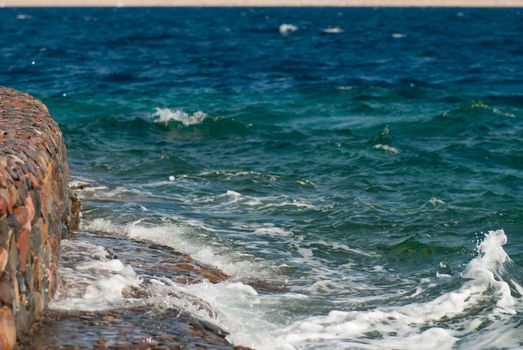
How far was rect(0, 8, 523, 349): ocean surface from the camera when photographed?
9242 mm

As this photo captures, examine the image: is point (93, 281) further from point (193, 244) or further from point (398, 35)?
point (398, 35)

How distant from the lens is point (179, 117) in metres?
23.0

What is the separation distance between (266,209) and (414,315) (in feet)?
17.0

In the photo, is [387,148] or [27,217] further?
[387,148]

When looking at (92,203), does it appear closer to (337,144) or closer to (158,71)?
(337,144)

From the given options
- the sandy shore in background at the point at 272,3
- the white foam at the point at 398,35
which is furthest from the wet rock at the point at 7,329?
the sandy shore in background at the point at 272,3

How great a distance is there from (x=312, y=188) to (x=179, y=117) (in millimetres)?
7883

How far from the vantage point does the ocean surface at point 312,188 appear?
9242 millimetres

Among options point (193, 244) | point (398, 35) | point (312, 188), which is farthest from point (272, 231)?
point (398, 35)

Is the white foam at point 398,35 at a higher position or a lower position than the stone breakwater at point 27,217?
lower

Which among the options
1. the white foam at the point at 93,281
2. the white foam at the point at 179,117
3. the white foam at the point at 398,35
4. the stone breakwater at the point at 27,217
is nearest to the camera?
the stone breakwater at the point at 27,217

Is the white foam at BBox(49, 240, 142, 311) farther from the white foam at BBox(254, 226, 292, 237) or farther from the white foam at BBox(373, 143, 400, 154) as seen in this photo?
the white foam at BBox(373, 143, 400, 154)

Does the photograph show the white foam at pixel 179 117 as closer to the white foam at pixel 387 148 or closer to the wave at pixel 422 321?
the white foam at pixel 387 148

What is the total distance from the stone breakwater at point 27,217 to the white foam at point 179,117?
1236 cm
